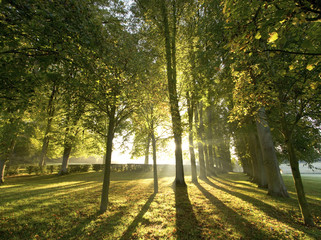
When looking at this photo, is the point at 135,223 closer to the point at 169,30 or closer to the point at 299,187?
the point at 299,187

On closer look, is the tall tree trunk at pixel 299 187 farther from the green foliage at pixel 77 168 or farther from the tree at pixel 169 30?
the green foliage at pixel 77 168

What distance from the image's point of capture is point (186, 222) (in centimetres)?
569

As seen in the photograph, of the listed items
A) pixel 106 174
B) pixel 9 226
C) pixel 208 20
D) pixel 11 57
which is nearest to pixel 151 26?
pixel 208 20

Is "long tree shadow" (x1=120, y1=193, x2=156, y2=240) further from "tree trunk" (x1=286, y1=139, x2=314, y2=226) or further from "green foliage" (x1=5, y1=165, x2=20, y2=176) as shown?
"green foliage" (x1=5, y1=165, x2=20, y2=176)

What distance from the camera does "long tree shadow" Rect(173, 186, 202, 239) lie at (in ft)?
15.8

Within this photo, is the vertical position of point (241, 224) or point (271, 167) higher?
point (271, 167)

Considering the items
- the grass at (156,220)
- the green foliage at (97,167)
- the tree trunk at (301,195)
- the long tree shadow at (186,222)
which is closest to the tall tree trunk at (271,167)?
the grass at (156,220)

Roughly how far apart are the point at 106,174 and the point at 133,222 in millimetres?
2478

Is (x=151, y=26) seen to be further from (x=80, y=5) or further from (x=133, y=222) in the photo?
(x=133, y=222)

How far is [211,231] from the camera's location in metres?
5.00

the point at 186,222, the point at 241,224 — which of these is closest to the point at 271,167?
the point at 241,224

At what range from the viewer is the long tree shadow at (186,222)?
4.82 metres

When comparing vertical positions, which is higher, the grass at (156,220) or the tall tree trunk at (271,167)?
the tall tree trunk at (271,167)

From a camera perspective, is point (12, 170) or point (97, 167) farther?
point (97, 167)
